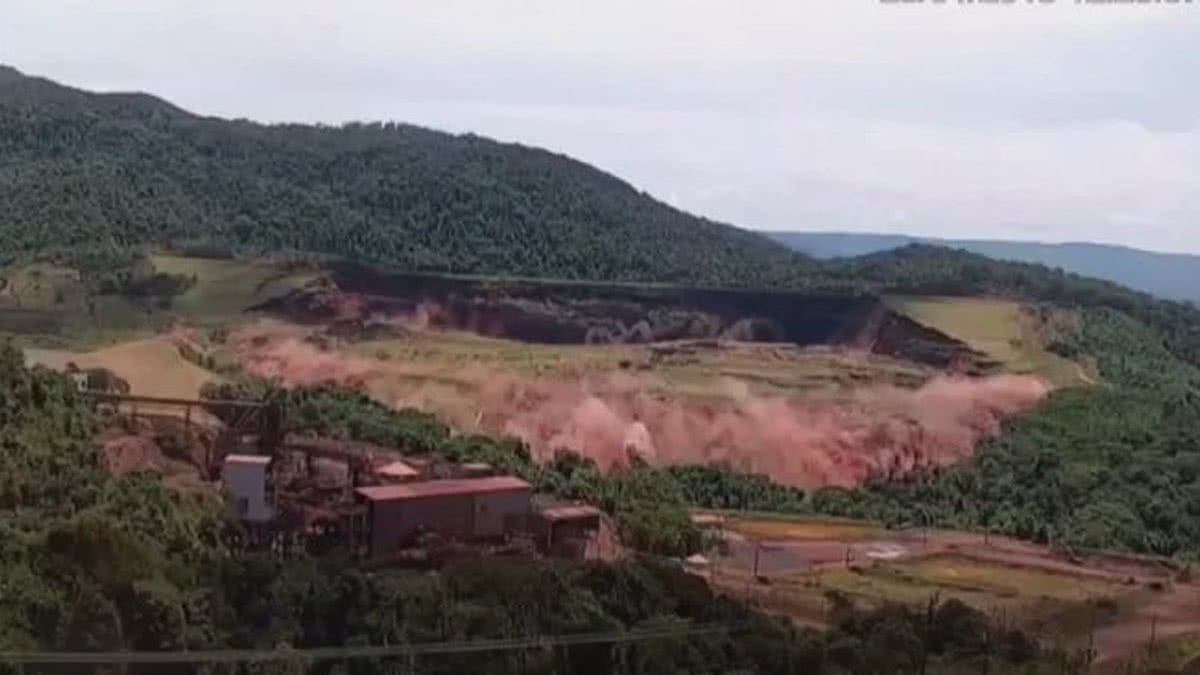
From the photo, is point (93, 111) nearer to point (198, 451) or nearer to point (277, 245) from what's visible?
point (277, 245)

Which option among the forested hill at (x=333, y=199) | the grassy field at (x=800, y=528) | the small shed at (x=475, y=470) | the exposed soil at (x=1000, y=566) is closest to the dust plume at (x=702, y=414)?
the grassy field at (x=800, y=528)

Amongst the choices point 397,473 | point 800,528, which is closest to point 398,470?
point 397,473

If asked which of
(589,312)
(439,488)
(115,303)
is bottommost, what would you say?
(439,488)

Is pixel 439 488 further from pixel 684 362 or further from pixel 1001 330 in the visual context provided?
pixel 1001 330

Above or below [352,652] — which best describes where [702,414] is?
above

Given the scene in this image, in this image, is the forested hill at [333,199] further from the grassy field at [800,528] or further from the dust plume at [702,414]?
the grassy field at [800,528]

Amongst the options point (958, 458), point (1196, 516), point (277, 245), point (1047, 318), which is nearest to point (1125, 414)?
point (958, 458)

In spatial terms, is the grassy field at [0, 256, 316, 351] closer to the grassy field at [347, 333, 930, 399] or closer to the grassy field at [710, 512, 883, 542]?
the grassy field at [347, 333, 930, 399]
